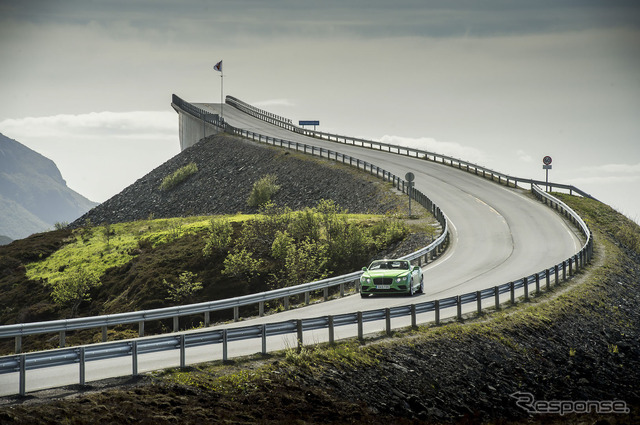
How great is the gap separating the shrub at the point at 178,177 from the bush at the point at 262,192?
17263mm

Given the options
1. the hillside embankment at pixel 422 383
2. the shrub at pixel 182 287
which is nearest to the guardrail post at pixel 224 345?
the hillside embankment at pixel 422 383

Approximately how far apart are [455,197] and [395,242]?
15.6 m

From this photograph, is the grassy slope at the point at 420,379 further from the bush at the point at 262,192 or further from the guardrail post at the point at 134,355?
the bush at the point at 262,192

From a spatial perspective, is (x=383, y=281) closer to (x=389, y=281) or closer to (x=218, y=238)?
(x=389, y=281)

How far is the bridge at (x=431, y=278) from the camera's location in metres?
15.6

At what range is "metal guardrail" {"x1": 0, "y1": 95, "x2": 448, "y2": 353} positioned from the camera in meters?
18.7

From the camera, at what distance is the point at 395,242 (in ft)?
136

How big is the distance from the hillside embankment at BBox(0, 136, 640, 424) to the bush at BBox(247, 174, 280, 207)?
41.0 m

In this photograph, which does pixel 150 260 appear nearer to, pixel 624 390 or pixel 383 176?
pixel 383 176

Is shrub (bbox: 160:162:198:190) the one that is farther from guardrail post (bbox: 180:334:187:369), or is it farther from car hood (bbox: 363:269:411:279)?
guardrail post (bbox: 180:334:187:369)

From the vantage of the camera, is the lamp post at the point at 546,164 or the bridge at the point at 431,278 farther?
the lamp post at the point at 546,164

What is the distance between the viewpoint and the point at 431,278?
106ft

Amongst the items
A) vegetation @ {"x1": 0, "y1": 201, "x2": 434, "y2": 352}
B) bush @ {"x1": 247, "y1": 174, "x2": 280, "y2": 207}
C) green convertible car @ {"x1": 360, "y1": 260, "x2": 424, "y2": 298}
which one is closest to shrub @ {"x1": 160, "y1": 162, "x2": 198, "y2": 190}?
bush @ {"x1": 247, "y1": 174, "x2": 280, "y2": 207}

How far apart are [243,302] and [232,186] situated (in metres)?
50.9
